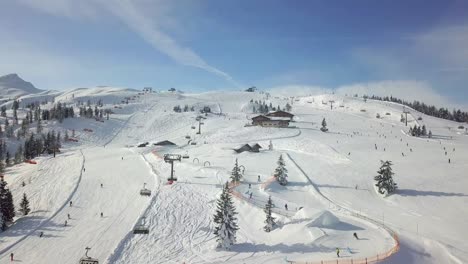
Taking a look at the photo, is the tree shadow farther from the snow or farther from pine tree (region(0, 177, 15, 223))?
pine tree (region(0, 177, 15, 223))

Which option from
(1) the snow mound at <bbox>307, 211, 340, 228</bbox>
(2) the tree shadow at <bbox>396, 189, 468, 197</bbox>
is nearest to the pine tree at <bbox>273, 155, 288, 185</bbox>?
(2) the tree shadow at <bbox>396, 189, 468, 197</bbox>

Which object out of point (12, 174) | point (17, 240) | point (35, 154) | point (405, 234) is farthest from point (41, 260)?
point (35, 154)

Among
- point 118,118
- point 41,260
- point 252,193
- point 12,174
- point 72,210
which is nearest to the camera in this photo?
point 41,260

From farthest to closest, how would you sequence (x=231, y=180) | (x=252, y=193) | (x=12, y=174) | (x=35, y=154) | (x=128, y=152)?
(x=35, y=154) < (x=128, y=152) < (x=12, y=174) < (x=231, y=180) < (x=252, y=193)

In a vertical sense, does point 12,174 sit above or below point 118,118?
below

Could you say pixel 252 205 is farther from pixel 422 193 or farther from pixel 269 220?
pixel 422 193

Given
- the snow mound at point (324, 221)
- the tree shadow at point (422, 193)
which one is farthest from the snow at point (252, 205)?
the tree shadow at point (422, 193)

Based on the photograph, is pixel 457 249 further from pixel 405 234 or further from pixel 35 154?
pixel 35 154
